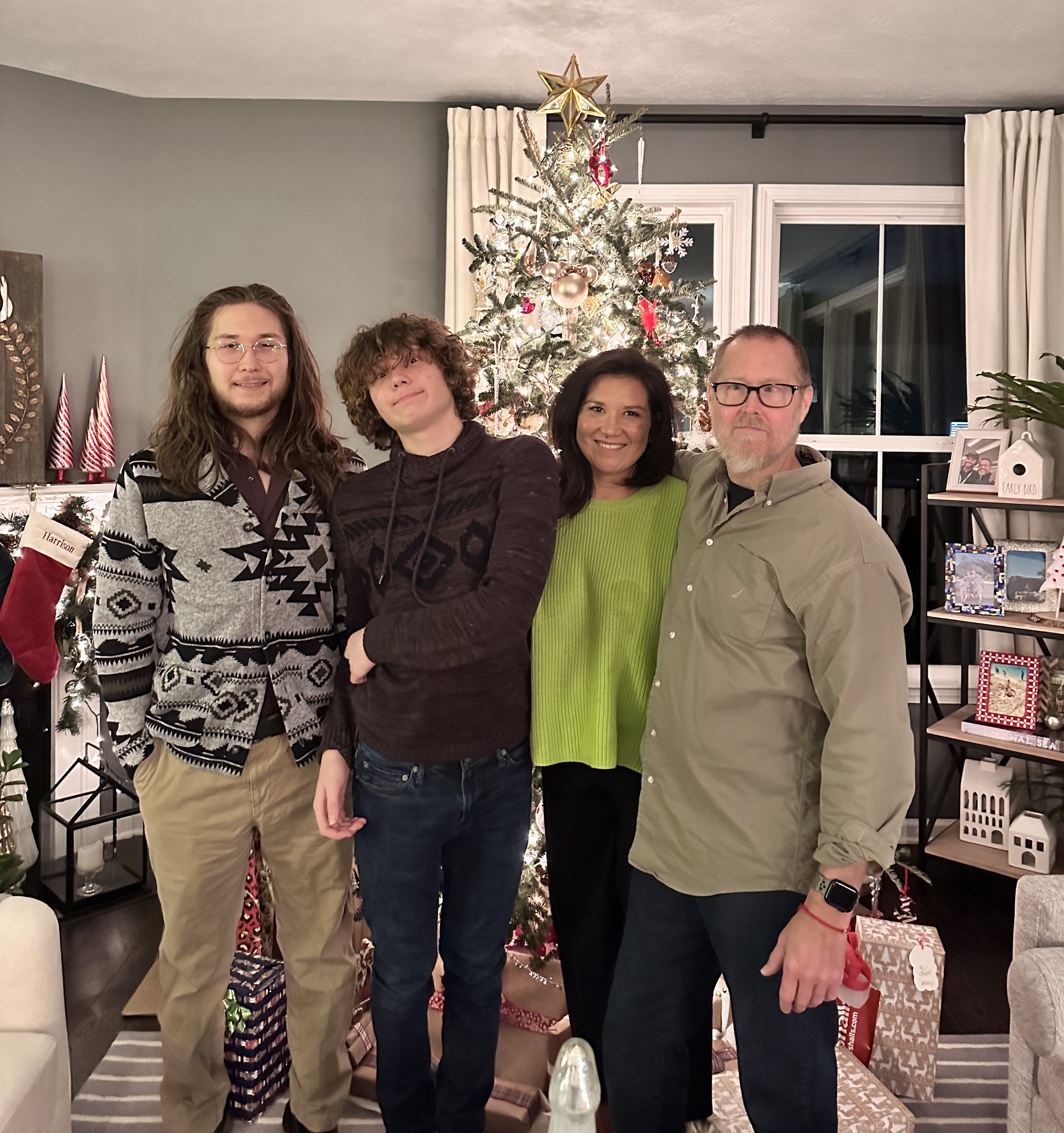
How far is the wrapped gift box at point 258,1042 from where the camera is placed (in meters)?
1.99

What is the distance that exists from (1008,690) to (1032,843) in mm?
A: 526

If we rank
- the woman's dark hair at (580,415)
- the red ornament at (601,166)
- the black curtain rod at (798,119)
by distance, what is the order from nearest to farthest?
the woman's dark hair at (580,415) < the red ornament at (601,166) < the black curtain rod at (798,119)

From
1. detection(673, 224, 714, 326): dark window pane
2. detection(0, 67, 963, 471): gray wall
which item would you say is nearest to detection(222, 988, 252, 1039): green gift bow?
detection(0, 67, 963, 471): gray wall

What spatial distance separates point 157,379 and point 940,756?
11.7 feet

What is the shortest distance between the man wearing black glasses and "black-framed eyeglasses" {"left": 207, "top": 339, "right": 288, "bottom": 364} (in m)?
0.83

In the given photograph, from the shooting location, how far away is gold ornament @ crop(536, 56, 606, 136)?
2516mm

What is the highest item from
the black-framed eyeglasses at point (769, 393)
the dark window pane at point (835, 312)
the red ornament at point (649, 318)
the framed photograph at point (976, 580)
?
the dark window pane at point (835, 312)

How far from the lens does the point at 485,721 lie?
1.55 meters

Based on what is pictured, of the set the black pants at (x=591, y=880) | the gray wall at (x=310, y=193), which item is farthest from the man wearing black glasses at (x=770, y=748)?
the gray wall at (x=310, y=193)

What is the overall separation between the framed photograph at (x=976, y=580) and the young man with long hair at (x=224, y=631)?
2.44 m

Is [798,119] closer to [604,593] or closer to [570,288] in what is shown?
[570,288]

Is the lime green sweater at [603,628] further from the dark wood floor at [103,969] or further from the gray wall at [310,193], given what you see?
the gray wall at [310,193]

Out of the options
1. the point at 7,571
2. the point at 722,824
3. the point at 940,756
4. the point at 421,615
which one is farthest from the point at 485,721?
the point at 940,756

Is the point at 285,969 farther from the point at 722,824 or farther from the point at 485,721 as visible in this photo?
the point at 722,824
